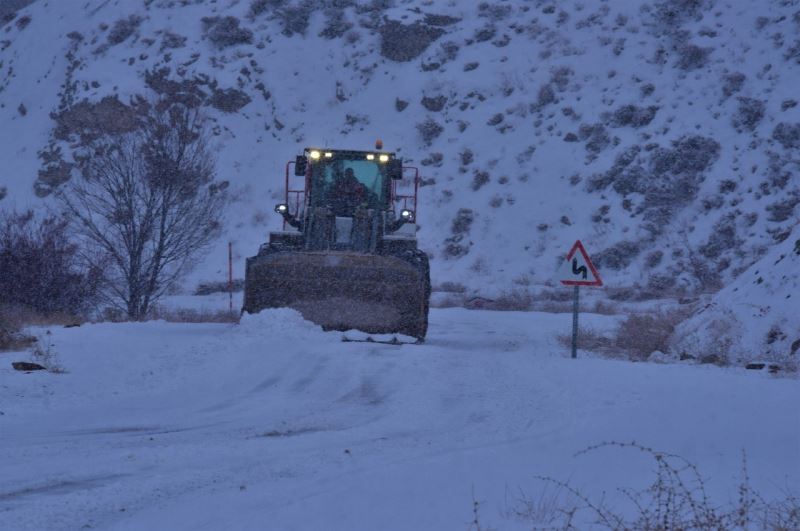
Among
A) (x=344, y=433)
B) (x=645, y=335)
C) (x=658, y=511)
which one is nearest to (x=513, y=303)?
(x=645, y=335)

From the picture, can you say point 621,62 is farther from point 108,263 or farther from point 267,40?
point 108,263

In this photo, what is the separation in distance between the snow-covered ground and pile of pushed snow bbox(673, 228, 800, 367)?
5.23ft

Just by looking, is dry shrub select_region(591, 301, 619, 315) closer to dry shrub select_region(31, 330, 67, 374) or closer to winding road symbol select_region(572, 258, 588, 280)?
winding road symbol select_region(572, 258, 588, 280)

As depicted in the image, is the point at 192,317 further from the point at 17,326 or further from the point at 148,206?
the point at 17,326

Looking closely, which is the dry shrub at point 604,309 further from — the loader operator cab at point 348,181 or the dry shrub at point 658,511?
the dry shrub at point 658,511

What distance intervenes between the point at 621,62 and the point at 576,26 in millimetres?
4295

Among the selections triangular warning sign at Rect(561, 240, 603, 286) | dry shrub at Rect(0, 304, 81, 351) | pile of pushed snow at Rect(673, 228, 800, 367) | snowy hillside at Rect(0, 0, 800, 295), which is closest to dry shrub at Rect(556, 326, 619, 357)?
pile of pushed snow at Rect(673, 228, 800, 367)

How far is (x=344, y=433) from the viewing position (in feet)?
20.5

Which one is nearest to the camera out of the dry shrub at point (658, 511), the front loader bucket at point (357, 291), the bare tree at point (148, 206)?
the dry shrub at point (658, 511)

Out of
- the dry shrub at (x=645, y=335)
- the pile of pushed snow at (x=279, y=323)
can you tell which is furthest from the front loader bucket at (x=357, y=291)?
the dry shrub at (x=645, y=335)

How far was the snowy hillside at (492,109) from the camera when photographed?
98.2 ft

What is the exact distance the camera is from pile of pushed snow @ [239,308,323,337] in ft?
41.8

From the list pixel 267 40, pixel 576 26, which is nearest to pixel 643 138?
pixel 576 26

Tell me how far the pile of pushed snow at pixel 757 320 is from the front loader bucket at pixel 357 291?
408 cm
